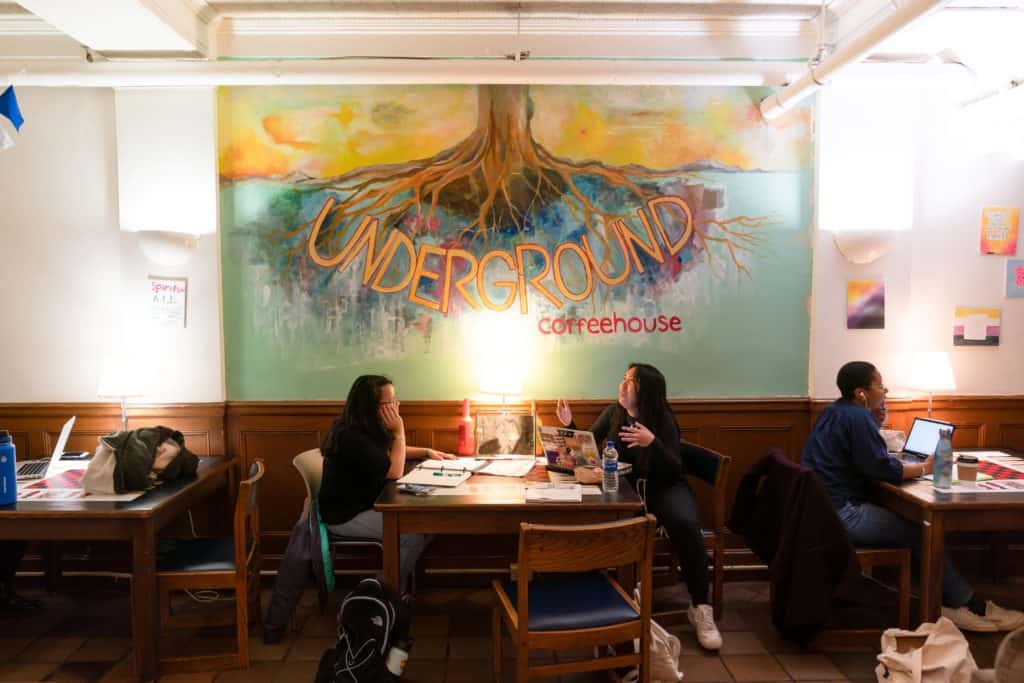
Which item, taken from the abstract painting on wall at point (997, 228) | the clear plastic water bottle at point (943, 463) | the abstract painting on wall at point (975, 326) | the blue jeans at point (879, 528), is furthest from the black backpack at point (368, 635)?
the abstract painting on wall at point (997, 228)

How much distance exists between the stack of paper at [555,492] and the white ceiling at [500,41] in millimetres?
2161

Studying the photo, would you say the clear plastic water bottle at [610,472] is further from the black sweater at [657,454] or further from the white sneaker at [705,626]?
the white sneaker at [705,626]

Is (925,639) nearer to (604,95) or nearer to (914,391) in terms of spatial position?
(914,391)

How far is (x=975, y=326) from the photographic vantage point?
4164mm

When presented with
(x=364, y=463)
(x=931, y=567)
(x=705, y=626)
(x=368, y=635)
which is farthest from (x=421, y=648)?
(x=931, y=567)

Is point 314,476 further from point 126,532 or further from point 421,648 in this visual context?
point 421,648

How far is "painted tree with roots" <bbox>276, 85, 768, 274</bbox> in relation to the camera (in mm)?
3986

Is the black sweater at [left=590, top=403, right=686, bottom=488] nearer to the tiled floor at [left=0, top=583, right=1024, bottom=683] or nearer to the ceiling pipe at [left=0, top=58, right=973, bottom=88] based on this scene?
the tiled floor at [left=0, top=583, right=1024, bottom=683]

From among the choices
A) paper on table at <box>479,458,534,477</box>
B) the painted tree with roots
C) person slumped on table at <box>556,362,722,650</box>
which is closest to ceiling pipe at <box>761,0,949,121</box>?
the painted tree with roots

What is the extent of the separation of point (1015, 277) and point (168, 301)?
5.02 m

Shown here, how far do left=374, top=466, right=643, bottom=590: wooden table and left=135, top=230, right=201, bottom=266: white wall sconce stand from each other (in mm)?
1973

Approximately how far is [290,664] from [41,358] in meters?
2.38

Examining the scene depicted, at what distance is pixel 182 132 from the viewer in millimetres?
3926

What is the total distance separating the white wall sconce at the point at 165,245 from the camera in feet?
12.6
